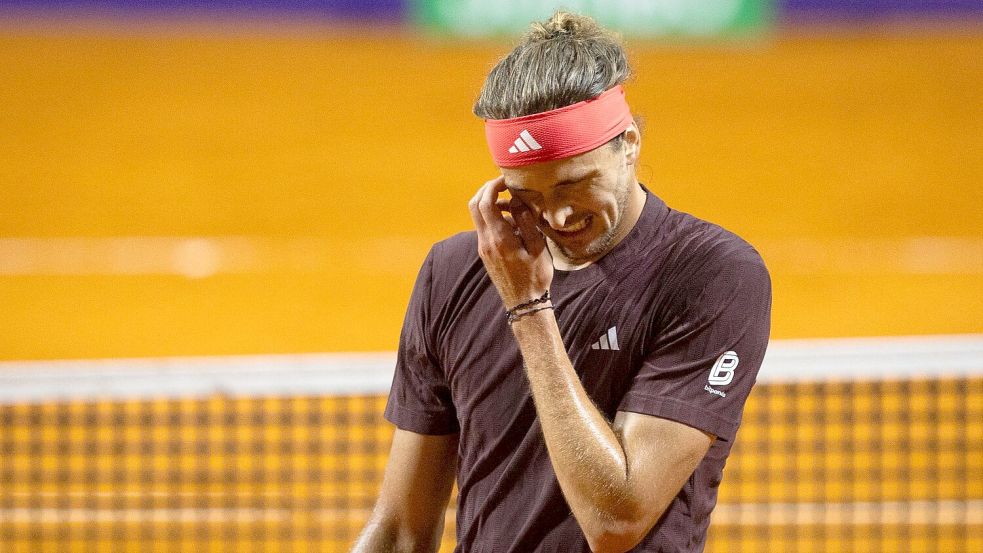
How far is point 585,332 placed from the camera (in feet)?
9.26

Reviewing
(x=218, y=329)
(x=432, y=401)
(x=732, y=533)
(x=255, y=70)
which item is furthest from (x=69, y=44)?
(x=432, y=401)

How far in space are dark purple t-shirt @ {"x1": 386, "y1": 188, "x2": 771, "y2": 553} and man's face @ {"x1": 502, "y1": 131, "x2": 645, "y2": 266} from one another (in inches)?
1.7

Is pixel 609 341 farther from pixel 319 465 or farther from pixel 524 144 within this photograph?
pixel 319 465

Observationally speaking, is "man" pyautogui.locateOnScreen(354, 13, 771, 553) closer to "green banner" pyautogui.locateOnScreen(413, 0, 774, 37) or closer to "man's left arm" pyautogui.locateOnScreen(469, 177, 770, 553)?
"man's left arm" pyautogui.locateOnScreen(469, 177, 770, 553)

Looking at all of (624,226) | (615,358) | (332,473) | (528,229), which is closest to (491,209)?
(528,229)

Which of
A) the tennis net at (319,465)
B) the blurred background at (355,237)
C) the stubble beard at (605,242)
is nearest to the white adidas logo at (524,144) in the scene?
the stubble beard at (605,242)

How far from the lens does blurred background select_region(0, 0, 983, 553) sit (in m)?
7.44

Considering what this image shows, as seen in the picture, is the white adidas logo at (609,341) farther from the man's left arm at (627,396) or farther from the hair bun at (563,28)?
the hair bun at (563,28)

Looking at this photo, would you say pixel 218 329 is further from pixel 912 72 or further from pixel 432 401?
pixel 912 72

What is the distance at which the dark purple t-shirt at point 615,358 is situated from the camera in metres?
2.70

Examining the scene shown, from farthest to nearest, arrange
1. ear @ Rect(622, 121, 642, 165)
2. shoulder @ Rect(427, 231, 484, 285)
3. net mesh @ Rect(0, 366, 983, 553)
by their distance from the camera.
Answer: net mesh @ Rect(0, 366, 983, 553), shoulder @ Rect(427, 231, 484, 285), ear @ Rect(622, 121, 642, 165)

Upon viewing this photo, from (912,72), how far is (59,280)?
11.2 meters

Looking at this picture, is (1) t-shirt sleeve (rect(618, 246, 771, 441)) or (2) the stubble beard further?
(2) the stubble beard

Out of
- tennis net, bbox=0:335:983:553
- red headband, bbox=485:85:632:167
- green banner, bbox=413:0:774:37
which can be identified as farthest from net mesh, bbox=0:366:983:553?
green banner, bbox=413:0:774:37
